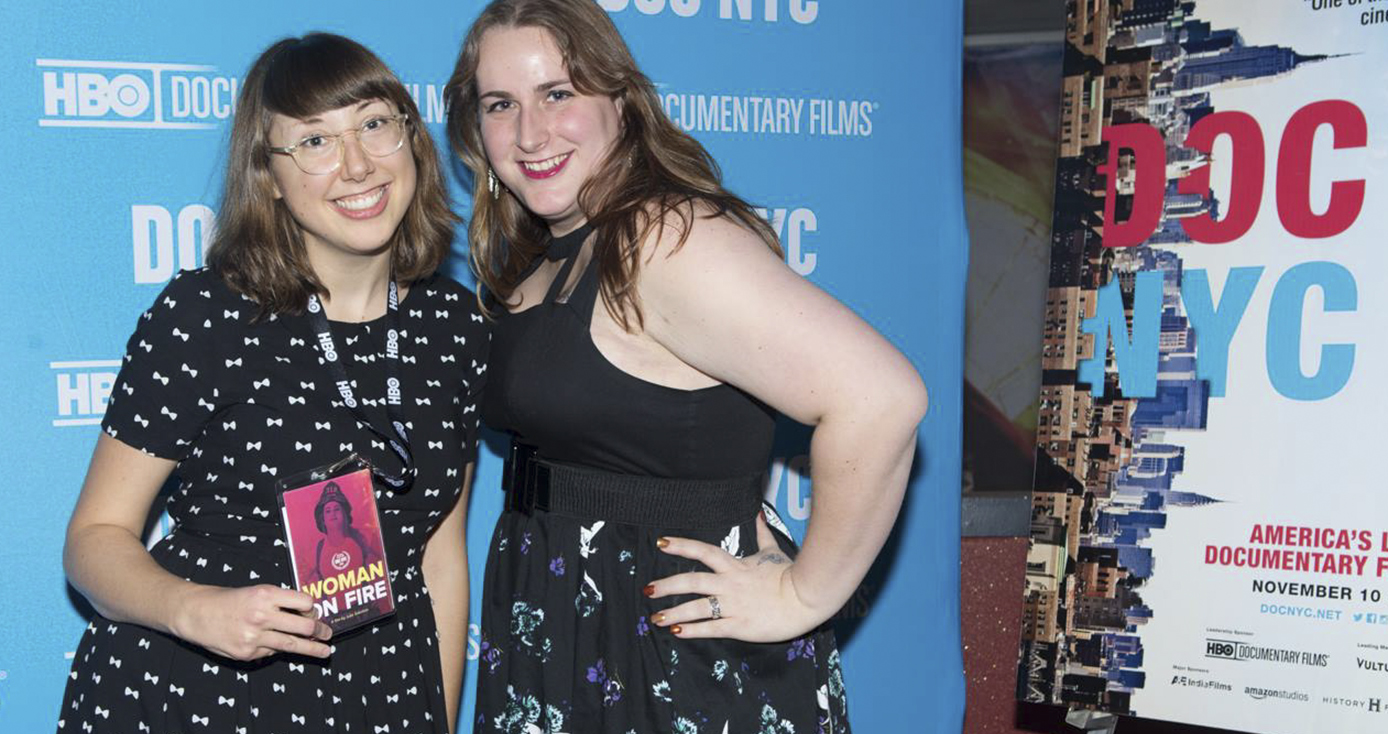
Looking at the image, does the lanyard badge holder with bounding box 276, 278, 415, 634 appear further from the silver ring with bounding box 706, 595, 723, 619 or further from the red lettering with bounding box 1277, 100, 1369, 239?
the red lettering with bounding box 1277, 100, 1369, 239

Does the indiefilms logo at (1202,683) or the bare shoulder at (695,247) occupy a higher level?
the bare shoulder at (695,247)

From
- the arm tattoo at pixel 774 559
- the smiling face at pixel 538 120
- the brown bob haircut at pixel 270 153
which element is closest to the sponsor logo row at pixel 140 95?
the brown bob haircut at pixel 270 153

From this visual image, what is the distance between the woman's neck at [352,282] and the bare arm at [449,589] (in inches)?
12.8

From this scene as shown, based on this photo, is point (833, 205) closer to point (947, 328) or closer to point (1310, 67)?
point (947, 328)

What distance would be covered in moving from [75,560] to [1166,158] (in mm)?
2362

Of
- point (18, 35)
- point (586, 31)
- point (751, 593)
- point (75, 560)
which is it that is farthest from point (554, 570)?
point (18, 35)

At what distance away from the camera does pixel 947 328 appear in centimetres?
286

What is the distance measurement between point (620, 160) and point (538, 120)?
0.14m

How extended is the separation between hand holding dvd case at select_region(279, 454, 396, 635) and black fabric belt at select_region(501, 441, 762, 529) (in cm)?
25

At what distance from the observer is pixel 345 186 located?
1748mm

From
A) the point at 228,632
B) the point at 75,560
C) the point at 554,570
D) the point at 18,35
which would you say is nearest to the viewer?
the point at 228,632

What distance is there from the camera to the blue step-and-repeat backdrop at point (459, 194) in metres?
2.02

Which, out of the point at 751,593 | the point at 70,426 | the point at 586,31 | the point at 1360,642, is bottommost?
the point at 1360,642

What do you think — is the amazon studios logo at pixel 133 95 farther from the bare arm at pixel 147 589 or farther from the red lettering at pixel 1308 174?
the red lettering at pixel 1308 174
